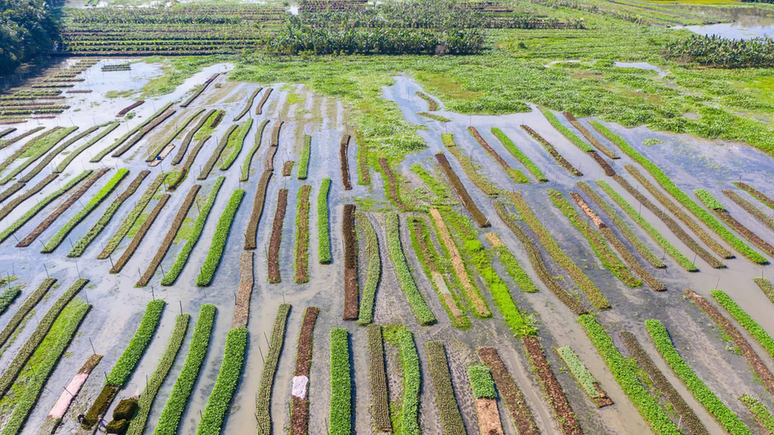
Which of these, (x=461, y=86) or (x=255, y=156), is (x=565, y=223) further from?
(x=461, y=86)

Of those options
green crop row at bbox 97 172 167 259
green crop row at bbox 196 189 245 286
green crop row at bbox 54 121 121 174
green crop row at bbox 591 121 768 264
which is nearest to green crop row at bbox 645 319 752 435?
green crop row at bbox 591 121 768 264

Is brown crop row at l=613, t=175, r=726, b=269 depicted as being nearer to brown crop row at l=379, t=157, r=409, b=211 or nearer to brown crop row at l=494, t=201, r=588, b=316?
brown crop row at l=494, t=201, r=588, b=316

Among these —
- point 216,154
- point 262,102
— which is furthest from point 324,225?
point 262,102

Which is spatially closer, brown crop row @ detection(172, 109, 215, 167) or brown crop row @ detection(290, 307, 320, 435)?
brown crop row @ detection(290, 307, 320, 435)

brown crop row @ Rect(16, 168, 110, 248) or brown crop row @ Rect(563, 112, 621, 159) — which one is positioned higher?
brown crop row @ Rect(563, 112, 621, 159)

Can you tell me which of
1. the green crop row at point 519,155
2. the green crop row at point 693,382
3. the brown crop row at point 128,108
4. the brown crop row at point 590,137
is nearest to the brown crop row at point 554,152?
the green crop row at point 519,155

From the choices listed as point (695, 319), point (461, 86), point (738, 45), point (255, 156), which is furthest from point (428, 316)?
point (738, 45)

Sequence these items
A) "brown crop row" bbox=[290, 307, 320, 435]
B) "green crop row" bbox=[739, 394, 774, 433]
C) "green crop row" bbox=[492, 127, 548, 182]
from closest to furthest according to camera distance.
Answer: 1. "green crop row" bbox=[739, 394, 774, 433]
2. "brown crop row" bbox=[290, 307, 320, 435]
3. "green crop row" bbox=[492, 127, 548, 182]

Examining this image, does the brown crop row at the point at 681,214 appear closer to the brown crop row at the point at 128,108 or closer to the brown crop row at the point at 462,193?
the brown crop row at the point at 462,193
